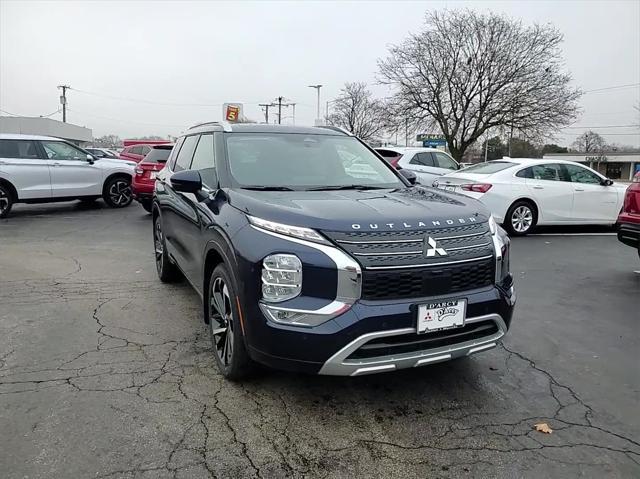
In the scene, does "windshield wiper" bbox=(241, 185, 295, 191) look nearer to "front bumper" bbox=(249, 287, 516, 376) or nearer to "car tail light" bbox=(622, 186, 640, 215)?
"front bumper" bbox=(249, 287, 516, 376)

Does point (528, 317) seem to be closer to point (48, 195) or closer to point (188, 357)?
point (188, 357)

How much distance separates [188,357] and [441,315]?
2.03 meters

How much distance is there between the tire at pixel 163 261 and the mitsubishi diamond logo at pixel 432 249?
11.7 feet

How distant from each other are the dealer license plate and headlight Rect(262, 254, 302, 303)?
710 mm

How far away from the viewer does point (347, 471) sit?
250 cm

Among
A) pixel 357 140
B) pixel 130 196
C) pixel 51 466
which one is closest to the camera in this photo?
pixel 51 466

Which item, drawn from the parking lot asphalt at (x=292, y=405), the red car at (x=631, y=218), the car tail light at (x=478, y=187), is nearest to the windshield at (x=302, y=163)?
the parking lot asphalt at (x=292, y=405)

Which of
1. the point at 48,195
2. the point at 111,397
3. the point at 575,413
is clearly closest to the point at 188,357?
the point at 111,397

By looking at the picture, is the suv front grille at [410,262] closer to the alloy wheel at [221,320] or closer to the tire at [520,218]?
the alloy wheel at [221,320]

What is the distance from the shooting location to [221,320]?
3.46 metres

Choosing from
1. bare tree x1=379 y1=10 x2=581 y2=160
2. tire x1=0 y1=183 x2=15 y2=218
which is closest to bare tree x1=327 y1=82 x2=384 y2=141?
bare tree x1=379 y1=10 x2=581 y2=160

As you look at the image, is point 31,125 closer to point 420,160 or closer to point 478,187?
point 420,160

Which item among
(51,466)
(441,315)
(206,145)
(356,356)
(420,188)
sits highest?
(206,145)

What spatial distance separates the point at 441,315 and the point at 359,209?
2.63ft
